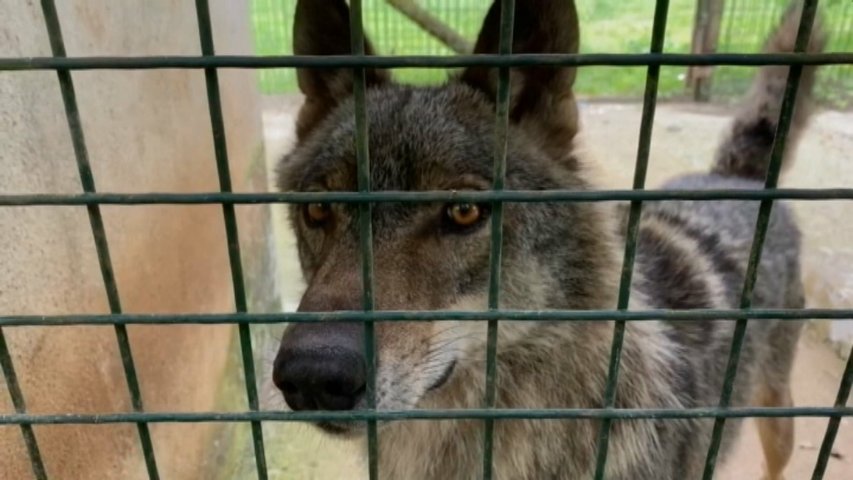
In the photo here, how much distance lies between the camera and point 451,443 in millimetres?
2246

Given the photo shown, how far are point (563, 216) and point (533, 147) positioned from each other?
0.25 metres

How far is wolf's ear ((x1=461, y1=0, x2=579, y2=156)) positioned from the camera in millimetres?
1896

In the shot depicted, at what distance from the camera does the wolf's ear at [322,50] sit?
2240mm

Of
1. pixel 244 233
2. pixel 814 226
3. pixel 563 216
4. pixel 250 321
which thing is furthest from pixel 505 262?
pixel 814 226

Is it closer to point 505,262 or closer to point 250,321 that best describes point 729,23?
point 505,262

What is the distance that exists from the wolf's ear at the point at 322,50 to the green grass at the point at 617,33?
187 inches

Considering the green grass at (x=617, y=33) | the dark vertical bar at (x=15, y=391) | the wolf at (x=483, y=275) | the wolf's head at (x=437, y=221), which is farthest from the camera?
the green grass at (x=617, y=33)

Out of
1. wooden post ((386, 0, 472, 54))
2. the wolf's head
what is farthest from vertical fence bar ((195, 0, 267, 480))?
wooden post ((386, 0, 472, 54))

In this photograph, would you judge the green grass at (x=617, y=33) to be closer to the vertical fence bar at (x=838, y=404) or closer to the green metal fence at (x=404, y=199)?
the green metal fence at (x=404, y=199)

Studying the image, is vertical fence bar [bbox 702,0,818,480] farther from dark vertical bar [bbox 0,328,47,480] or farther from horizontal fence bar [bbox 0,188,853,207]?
dark vertical bar [bbox 0,328,47,480]

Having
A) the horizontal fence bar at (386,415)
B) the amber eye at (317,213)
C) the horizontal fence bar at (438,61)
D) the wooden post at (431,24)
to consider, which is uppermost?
the horizontal fence bar at (438,61)

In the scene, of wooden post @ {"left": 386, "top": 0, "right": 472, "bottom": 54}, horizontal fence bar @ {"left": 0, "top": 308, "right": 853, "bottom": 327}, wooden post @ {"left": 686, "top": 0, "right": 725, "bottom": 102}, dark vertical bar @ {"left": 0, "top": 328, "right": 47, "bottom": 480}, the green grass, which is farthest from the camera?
wooden post @ {"left": 686, "top": 0, "right": 725, "bottom": 102}

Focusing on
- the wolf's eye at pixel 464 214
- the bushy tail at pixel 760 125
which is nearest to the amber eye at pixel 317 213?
the wolf's eye at pixel 464 214

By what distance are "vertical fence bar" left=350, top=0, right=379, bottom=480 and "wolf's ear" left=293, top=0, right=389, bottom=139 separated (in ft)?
2.58
